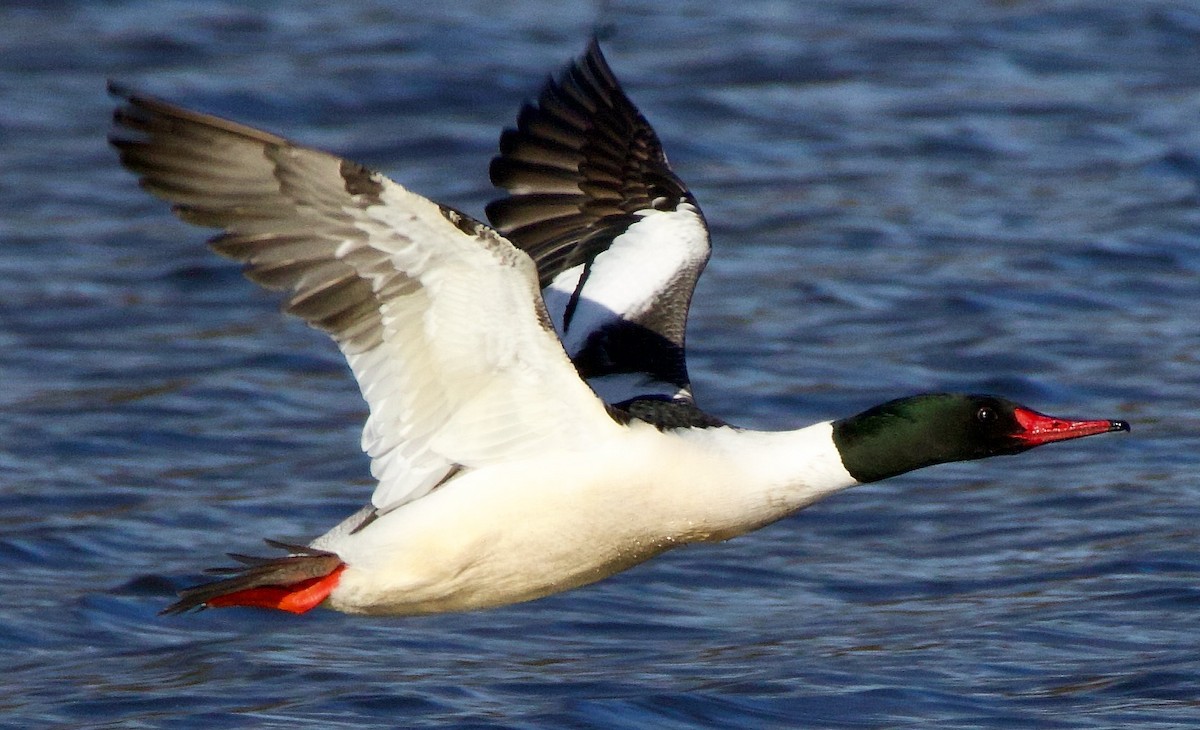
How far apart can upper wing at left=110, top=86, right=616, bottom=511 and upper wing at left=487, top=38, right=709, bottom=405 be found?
3.01 ft

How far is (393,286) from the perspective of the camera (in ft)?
18.4

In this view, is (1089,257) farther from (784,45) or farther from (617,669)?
(617,669)

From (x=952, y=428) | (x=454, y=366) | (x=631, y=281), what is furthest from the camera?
(x=631, y=281)

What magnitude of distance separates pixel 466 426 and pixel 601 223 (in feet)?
5.37

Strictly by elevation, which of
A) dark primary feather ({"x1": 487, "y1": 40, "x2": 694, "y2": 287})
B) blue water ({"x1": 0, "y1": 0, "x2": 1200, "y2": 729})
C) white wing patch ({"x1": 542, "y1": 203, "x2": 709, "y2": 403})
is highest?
dark primary feather ({"x1": 487, "y1": 40, "x2": 694, "y2": 287})

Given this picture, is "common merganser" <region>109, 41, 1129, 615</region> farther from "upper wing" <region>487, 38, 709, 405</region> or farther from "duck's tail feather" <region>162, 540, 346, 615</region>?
"upper wing" <region>487, 38, 709, 405</region>

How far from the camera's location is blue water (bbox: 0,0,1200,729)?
7.39m

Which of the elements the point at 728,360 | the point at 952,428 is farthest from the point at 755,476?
the point at 728,360

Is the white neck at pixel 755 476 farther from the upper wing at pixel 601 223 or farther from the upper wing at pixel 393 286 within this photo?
the upper wing at pixel 601 223

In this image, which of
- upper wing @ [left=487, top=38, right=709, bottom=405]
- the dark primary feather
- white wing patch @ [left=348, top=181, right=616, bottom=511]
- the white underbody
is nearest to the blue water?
the white underbody

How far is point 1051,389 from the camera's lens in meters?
10.2

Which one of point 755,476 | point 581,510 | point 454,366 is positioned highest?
point 454,366

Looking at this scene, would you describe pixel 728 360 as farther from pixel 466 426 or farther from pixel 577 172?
pixel 466 426

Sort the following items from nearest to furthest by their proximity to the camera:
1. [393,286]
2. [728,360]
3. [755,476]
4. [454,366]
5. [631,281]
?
[393,286]
[454,366]
[755,476]
[631,281]
[728,360]
